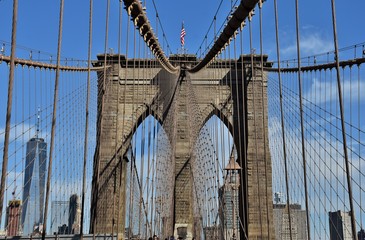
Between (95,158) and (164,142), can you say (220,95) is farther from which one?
(95,158)

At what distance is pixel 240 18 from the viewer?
946 centimetres

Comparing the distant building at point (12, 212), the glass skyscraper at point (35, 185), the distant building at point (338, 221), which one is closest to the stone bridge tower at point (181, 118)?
the glass skyscraper at point (35, 185)

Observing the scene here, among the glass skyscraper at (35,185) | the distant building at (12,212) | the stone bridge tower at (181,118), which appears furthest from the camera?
the stone bridge tower at (181,118)

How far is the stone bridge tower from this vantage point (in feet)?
68.5

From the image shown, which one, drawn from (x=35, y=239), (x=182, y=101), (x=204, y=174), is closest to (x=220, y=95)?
(x=182, y=101)

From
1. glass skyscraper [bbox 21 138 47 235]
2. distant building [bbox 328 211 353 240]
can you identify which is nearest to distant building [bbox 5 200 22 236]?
glass skyscraper [bbox 21 138 47 235]

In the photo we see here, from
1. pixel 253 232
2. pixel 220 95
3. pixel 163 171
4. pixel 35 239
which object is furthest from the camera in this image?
pixel 220 95

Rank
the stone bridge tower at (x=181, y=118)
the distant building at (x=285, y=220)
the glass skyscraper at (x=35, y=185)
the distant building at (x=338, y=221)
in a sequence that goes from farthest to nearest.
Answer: the distant building at (x=285, y=220) < the stone bridge tower at (x=181, y=118) < the glass skyscraper at (x=35, y=185) < the distant building at (x=338, y=221)

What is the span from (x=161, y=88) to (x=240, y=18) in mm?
12261

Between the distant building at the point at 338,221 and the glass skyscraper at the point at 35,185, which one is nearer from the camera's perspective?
the distant building at the point at 338,221

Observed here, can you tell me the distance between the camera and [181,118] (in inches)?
899

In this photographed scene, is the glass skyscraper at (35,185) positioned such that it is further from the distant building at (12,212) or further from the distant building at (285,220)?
the distant building at (285,220)

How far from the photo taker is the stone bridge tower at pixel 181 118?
20.9 metres

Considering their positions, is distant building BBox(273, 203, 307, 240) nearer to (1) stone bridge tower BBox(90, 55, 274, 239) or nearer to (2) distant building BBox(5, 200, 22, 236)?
(1) stone bridge tower BBox(90, 55, 274, 239)
